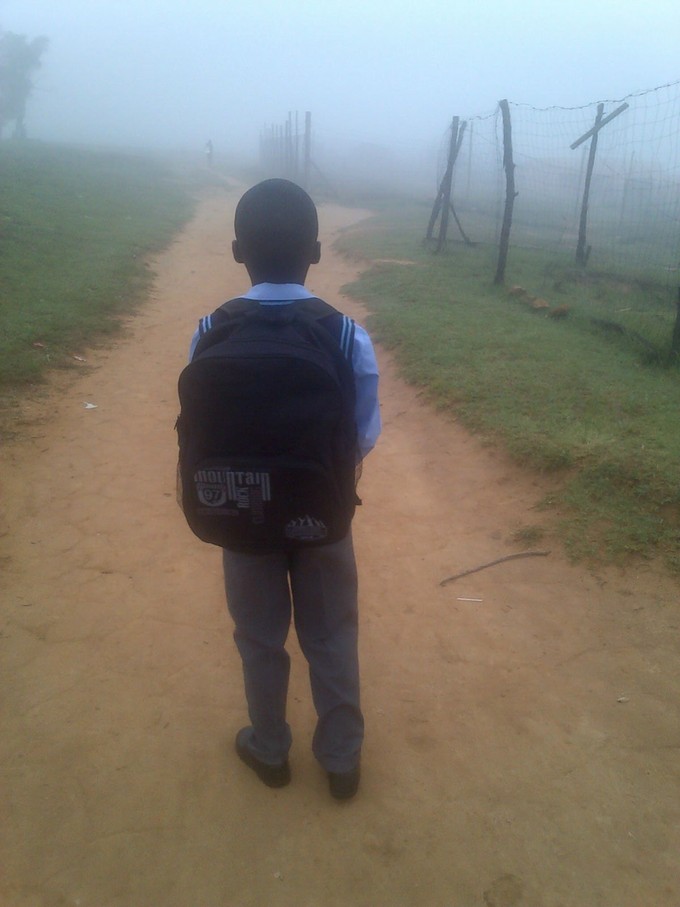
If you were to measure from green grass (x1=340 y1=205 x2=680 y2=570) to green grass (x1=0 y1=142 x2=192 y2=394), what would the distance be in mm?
3316

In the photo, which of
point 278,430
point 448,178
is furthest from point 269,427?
point 448,178

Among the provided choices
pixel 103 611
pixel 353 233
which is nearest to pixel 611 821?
pixel 103 611

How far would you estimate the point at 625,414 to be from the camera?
4.94 meters

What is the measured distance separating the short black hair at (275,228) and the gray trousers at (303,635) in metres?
0.79

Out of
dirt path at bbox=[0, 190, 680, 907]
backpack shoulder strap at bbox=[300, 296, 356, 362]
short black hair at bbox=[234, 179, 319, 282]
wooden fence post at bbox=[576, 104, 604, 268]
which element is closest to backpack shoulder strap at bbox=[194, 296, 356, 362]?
backpack shoulder strap at bbox=[300, 296, 356, 362]

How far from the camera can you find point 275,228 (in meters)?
1.81

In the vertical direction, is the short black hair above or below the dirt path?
above

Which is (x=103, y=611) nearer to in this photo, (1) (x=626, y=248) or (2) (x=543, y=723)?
(2) (x=543, y=723)

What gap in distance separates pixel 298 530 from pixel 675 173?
1189 cm

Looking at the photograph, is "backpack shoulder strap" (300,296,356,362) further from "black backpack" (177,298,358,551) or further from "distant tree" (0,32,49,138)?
"distant tree" (0,32,49,138)

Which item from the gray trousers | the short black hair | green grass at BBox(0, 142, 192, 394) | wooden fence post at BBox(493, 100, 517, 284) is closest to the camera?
the short black hair

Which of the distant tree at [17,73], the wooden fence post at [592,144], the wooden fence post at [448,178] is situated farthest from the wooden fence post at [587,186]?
the distant tree at [17,73]

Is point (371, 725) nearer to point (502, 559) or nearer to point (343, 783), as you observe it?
point (343, 783)

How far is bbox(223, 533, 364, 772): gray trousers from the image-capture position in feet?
6.57
